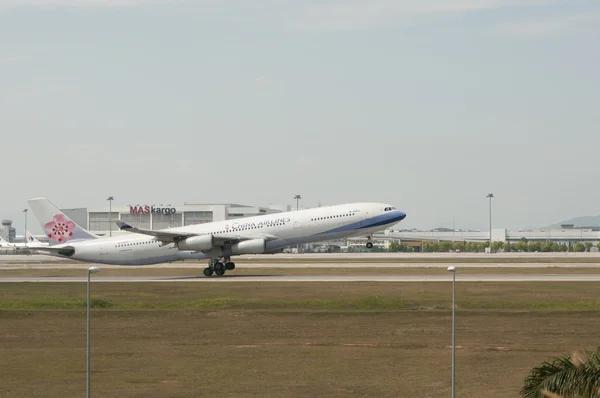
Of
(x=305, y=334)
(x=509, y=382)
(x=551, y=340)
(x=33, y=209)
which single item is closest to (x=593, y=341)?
(x=551, y=340)

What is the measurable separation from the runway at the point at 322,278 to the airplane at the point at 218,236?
2250mm

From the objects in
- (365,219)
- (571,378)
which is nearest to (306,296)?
(365,219)

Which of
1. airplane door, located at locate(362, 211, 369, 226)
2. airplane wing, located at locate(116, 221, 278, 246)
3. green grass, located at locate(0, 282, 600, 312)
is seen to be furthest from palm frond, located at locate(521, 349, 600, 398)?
airplane door, located at locate(362, 211, 369, 226)

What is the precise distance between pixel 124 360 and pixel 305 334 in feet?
33.9

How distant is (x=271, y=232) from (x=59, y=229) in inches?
→ 836

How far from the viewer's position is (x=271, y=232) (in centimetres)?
8238

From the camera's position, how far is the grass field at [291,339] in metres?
34.3

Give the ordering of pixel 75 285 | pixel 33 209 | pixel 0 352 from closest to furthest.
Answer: pixel 0 352
pixel 75 285
pixel 33 209

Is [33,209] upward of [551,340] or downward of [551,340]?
upward

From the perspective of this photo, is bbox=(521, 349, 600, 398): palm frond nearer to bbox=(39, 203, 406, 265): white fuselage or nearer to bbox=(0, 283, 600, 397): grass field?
bbox=(0, 283, 600, 397): grass field

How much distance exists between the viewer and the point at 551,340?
42.7 m

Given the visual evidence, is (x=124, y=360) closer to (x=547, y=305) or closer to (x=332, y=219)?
(x=547, y=305)

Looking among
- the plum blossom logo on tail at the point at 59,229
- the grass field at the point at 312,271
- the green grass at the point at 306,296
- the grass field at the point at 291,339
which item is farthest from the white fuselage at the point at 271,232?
the grass field at the point at 291,339

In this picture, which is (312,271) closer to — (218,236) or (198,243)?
(218,236)
